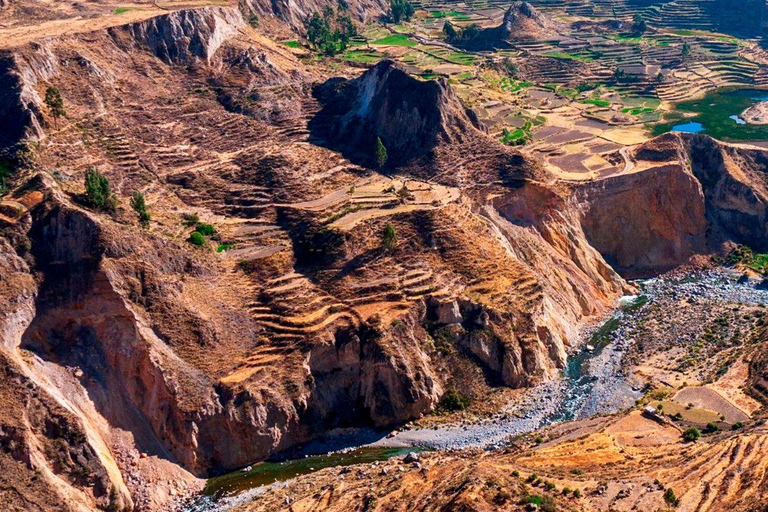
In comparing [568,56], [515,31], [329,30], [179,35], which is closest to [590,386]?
[179,35]

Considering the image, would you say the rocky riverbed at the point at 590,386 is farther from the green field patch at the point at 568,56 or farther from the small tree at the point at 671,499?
the green field patch at the point at 568,56

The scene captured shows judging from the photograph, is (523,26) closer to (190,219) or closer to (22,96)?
(190,219)

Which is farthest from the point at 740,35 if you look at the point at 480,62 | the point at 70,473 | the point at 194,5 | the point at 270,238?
the point at 70,473

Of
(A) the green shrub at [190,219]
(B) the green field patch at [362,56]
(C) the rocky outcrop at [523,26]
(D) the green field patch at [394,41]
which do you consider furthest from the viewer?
(C) the rocky outcrop at [523,26]

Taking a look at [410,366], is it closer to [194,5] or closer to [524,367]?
[524,367]

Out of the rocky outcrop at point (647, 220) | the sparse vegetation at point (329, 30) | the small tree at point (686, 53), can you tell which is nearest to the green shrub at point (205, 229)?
the rocky outcrop at point (647, 220)
